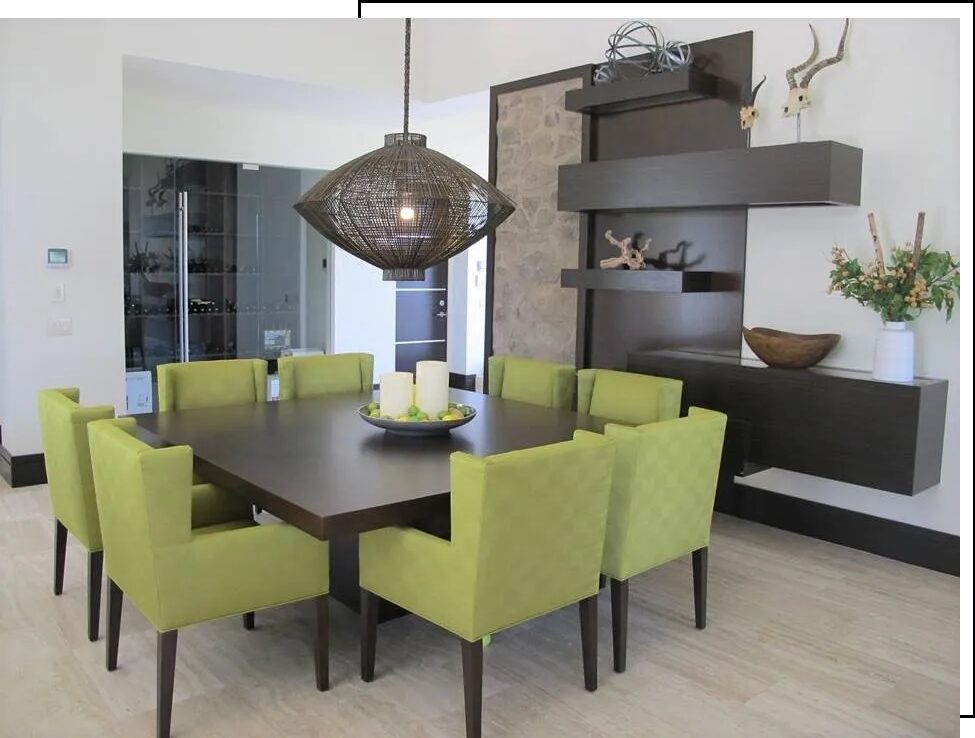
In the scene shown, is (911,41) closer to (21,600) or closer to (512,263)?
(512,263)

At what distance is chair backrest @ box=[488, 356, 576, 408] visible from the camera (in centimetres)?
411

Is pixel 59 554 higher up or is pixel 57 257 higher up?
pixel 57 257

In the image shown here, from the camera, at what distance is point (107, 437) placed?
249cm

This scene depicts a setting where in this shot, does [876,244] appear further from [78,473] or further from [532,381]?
[78,473]

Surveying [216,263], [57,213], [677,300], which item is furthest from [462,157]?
[57,213]

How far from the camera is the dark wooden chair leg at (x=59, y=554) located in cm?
335

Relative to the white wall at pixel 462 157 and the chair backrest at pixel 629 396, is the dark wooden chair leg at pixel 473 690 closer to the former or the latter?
the chair backrest at pixel 629 396

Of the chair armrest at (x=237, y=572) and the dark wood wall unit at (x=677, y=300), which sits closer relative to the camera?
the chair armrest at (x=237, y=572)

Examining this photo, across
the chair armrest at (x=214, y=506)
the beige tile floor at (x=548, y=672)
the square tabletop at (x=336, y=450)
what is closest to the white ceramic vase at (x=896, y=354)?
the beige tile floor at (x=548, y=672)

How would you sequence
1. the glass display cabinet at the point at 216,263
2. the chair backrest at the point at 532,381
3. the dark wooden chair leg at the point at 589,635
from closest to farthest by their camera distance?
the dark wooden chair leg at the point at 589,635 → the chair backrest at the point at 532,381 → the glass display cabinet at the point at 216,263

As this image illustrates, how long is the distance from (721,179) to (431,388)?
186cm

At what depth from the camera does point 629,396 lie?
3.78 metres

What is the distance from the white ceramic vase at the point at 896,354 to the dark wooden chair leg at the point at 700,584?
1.21 metres

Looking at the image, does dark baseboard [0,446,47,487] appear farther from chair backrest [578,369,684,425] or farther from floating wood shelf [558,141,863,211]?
floating wood shelf [558,141,863,211]
